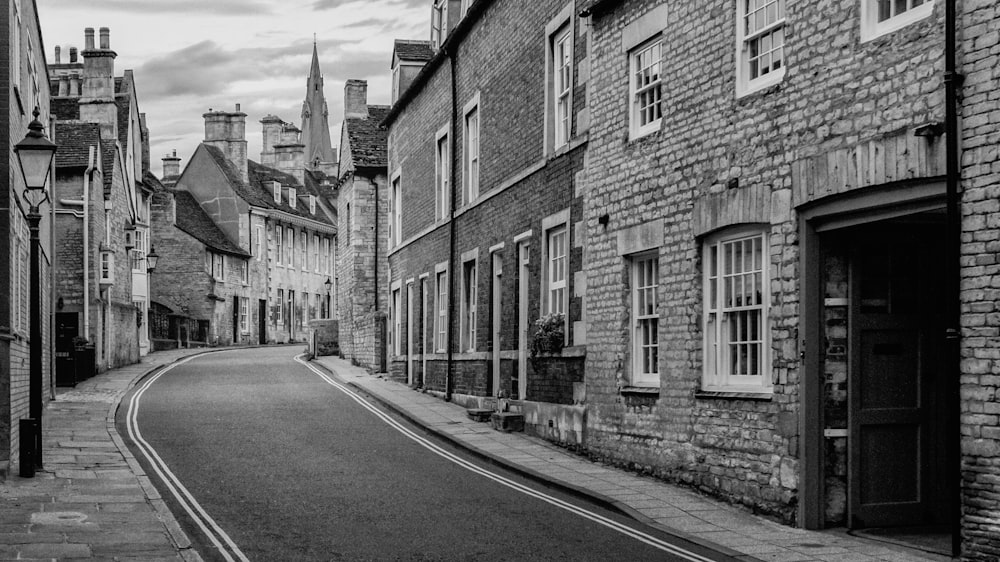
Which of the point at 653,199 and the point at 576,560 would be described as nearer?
the point at 576,560

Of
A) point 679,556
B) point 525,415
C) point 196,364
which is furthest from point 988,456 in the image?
point 196,364

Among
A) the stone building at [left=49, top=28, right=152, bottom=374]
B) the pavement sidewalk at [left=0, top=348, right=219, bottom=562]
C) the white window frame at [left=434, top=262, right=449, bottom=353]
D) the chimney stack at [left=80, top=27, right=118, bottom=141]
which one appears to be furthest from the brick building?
the pavement sidewalk at [left=0, top=348, right=219, bottom=562]

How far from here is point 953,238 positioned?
9.89 meters

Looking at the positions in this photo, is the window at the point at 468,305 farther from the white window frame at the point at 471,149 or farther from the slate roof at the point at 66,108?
the slate roof at the point at 66,108

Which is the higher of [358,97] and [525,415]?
[358,97]

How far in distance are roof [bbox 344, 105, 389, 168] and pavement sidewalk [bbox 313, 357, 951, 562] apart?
77.0 feet

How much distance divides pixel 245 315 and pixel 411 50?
37084 mm

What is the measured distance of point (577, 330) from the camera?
60.7ft

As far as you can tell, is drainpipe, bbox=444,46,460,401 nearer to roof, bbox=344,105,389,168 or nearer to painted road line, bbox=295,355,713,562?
painted road line, bbox=295,355,713,562

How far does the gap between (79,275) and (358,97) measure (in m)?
15.3

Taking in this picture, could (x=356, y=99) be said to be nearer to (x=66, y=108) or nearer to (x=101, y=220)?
(x=66, y=108)

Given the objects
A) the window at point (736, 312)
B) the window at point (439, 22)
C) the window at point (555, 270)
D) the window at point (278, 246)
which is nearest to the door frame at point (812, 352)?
the window at point (736, 312)

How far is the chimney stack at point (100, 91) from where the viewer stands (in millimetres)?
43938

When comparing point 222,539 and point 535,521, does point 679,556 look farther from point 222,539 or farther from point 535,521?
point 222,539
